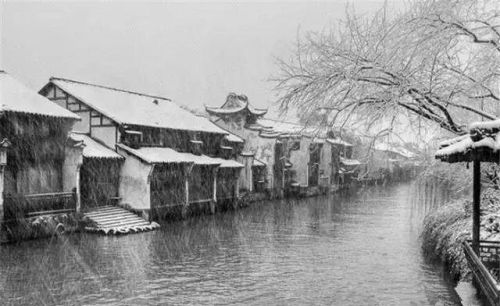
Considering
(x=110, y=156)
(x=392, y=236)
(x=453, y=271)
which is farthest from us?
(x=110, y=156)

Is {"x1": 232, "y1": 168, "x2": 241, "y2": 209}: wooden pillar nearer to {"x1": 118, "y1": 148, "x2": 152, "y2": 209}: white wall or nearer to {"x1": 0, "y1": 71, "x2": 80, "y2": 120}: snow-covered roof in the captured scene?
{"x1": 118, "y1": 148, "x2": 152, "y2": 209}: white wall

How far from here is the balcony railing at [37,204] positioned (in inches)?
824

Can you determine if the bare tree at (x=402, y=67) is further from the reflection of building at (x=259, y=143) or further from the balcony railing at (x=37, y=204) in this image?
the reflection of building at (x=259, y=143)

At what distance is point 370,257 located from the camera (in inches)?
773

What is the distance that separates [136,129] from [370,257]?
16.2m

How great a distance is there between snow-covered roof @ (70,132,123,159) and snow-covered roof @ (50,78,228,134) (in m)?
1.70

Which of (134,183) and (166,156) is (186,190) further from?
(134,183)

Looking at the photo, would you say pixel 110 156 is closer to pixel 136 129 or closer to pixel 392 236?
pixel 136 129

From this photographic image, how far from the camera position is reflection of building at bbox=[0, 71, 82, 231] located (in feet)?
69.3

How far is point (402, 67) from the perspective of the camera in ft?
39.6

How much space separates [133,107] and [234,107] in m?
16.3

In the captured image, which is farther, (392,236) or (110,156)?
(110,156)

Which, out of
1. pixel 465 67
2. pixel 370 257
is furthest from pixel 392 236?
pixel 465 67

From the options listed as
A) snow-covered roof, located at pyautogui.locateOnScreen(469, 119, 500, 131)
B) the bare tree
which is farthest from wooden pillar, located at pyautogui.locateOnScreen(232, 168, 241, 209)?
snow-covered roof, located at pyautogui.locateOnScreen(469, 119, 500, 131)
